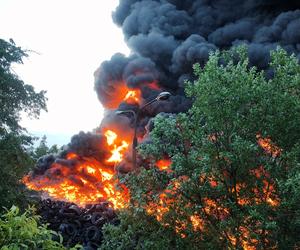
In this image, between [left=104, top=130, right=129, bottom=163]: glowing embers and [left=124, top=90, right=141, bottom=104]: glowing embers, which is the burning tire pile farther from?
[left=124, top=90, right=141, bottom=104]: glowing embers

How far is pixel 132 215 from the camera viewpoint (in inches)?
464

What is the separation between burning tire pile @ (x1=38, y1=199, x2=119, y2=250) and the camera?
63.5 ft

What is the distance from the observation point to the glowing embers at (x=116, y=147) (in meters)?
40.8

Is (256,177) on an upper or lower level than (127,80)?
lower

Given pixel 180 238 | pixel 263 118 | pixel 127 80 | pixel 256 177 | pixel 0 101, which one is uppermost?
pixel 127 80

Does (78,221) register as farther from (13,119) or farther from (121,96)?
(121,96)

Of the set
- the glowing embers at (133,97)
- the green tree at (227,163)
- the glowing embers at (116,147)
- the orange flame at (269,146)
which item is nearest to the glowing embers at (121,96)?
the glowing embers at (133,97)

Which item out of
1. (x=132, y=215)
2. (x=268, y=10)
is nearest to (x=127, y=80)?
(x=268, y=10)

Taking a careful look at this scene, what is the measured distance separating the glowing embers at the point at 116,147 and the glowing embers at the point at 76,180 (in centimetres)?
117

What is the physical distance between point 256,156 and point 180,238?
3.05m

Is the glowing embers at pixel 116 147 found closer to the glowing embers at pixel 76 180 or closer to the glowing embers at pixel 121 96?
the glowing embers at pixel 76 180

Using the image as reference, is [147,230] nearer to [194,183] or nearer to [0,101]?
[194,183]

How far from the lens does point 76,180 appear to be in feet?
125

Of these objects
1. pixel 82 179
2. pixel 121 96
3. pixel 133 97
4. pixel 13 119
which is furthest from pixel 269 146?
pixel 121 96
